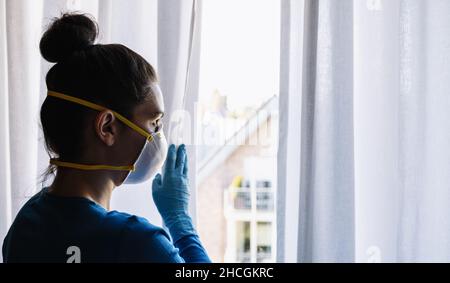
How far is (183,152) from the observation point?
4.04 feet

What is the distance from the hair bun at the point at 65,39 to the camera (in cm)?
100

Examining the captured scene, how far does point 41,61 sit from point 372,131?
95 cm

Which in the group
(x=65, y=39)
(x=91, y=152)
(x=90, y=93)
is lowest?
(x=91, y=152)

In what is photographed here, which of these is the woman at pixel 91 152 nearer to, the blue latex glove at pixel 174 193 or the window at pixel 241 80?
the blue latex glove at pixel 174 193

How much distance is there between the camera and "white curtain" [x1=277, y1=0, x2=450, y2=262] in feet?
4.40

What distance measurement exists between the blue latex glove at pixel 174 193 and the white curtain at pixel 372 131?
0.97 ft

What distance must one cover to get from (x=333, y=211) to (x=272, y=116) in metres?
0.33

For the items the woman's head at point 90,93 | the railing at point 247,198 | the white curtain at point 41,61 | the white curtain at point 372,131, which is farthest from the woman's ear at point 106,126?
the railing at point 247,198

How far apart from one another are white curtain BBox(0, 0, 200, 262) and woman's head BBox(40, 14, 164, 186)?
0.38 meters

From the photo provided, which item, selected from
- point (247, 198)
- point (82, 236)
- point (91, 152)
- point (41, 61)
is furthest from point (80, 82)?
point (247, 198)

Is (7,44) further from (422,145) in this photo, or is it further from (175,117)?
(422,145)

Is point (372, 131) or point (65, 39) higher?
point (65, 39)

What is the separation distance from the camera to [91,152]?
3.24 ft

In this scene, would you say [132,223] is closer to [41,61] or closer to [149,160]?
[149,160]
